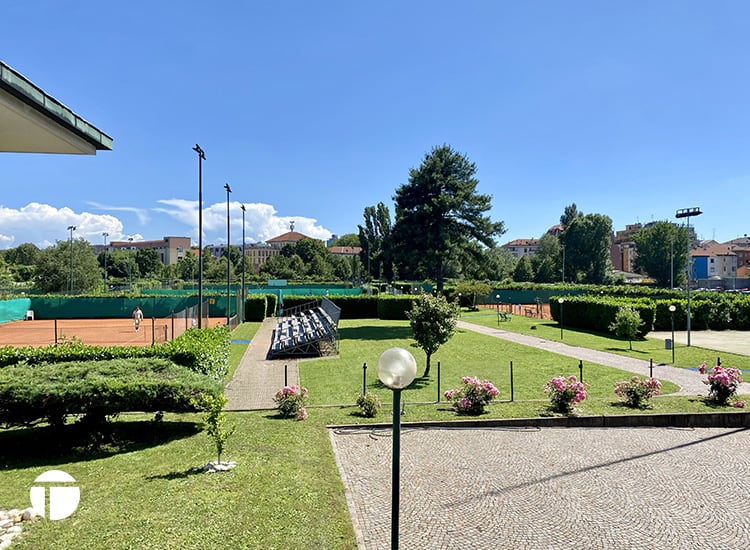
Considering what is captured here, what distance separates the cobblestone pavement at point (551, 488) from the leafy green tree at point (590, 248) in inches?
3221

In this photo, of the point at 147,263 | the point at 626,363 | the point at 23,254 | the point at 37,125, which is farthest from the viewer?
the point at 23,254

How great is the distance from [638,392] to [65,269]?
211ft

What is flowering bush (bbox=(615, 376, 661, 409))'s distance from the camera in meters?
12.0

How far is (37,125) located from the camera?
18.0 feet

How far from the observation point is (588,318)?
32.3 m

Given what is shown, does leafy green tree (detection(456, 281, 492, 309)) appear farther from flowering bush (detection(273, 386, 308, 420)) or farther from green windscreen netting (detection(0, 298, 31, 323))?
green windscreen netting (detection(0, 298, 31, 323))

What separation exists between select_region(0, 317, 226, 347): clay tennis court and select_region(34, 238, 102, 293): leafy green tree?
18.0m

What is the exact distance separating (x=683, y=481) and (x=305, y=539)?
627 centimetres

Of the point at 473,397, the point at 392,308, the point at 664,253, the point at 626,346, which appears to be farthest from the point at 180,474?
the point at 664,253

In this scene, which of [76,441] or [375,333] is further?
[375,333]

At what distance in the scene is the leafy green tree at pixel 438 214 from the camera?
34.9m

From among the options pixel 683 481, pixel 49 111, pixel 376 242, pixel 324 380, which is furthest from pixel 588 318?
pixel 376 242

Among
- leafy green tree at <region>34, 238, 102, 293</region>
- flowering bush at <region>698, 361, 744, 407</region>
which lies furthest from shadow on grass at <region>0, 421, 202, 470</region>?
leafy green tree at <region>34, 238, 102, 293</region>

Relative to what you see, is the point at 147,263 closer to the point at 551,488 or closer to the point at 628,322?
the point at 628,322
